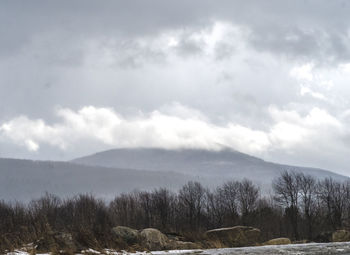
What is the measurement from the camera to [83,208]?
99250 millimetres

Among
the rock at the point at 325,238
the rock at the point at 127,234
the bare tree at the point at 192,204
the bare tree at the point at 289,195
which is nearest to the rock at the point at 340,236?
the rock at the point at 325,238

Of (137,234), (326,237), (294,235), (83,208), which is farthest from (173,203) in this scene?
(137,234)

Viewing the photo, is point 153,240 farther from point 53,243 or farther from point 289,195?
point 289,195

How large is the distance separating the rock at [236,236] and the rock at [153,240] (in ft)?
26.6

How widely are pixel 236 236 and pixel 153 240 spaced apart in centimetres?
1239

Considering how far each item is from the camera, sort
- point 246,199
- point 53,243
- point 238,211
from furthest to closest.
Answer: point 246,199 < point 238,211 < point 53,243

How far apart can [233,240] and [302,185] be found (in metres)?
52.5

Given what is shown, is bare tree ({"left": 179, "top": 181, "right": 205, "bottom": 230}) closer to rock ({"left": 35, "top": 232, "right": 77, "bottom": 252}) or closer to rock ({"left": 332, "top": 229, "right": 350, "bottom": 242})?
rock ({"left": 332, "top": 229, "right": 350, "bottom": 242})

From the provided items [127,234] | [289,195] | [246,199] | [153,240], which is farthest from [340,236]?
[246,199]

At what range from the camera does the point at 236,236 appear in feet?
158

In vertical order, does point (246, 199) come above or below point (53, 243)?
above

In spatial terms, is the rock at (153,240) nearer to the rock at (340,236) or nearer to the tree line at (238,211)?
the rock at (340,236)

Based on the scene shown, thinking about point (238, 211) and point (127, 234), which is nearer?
point (127, 234)

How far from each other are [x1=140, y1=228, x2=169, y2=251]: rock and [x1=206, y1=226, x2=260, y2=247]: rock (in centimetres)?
810
